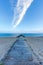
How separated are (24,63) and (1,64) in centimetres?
97

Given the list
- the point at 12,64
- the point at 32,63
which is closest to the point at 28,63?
the point at 32,63

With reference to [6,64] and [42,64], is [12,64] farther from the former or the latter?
[42,64]

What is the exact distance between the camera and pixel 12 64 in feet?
23.9

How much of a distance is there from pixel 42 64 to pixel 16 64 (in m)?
1.06

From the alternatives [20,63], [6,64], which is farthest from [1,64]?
[20,63]

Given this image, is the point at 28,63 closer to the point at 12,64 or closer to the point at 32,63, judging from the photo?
the point at 32,63

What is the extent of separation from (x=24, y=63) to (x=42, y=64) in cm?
76

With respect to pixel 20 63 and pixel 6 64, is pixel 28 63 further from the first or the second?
pixel 6 64

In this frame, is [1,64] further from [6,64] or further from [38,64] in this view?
[38,64]

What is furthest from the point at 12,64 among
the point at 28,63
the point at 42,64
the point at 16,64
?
the point at 42,64

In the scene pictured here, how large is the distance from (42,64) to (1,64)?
1.66m

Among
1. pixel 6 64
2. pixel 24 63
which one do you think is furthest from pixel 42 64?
pixel 6 64

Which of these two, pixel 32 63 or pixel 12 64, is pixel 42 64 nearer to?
pixel 32 63

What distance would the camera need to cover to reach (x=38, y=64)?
24.0 feet
